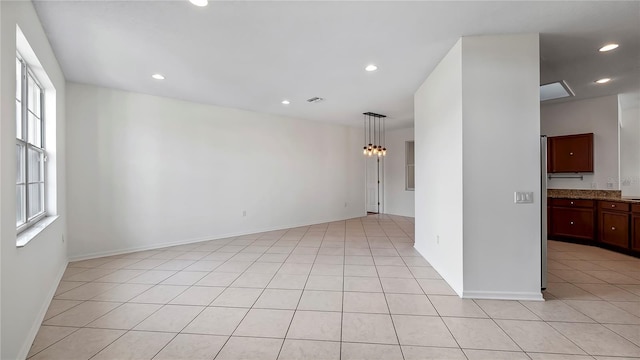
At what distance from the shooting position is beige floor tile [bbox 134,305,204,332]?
2.18m

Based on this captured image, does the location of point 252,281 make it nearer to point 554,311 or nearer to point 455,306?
point 455,306

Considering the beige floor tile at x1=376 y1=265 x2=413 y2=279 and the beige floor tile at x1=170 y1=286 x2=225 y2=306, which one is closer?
A: the beige floor tile at x1=170 y1=286 x2=225 y2=306

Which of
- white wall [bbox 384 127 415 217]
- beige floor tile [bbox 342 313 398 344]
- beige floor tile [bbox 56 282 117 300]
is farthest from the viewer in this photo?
white wall [bbox 384 127 415 217]

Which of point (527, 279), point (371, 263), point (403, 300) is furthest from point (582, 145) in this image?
point (403, 300)

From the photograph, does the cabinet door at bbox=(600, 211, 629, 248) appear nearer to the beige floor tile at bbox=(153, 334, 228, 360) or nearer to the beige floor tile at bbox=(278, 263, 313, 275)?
the beige floor tile at bbox=(278, 263, 313, 275)

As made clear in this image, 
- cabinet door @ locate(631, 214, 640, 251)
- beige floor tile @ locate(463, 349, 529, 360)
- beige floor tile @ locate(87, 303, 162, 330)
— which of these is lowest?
beige floor tile @ locate(463, 349, 529, 360)

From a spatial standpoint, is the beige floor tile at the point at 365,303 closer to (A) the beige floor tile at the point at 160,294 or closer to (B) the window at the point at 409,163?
(A) the beige floor tile at the point at 160,294

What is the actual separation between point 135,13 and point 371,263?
3.89 m

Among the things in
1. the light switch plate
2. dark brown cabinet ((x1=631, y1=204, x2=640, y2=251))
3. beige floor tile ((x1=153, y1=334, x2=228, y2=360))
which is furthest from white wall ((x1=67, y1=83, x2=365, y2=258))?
dark brown cabinet ((x1=631, y1=204, x2=640, y2=251))

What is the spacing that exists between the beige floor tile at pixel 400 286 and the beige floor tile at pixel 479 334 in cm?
58

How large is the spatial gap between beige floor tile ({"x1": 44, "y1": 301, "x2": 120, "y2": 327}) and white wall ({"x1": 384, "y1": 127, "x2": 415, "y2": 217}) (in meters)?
7.21

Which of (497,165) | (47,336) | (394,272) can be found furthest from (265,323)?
(497,165)

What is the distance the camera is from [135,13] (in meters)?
2.28

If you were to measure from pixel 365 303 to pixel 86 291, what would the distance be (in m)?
3.08
